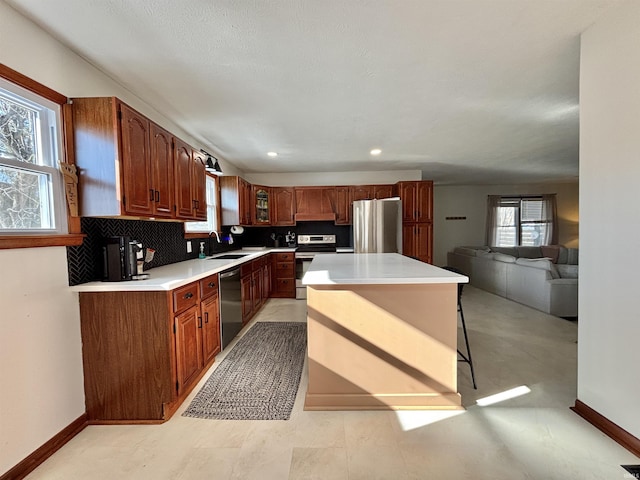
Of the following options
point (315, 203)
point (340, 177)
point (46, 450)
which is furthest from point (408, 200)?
point (46, 450)

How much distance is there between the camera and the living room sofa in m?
3.65

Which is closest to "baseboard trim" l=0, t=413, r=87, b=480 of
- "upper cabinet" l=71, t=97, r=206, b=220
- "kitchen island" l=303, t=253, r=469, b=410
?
"upper cabinet" l=71, t=97, r=206, b=220

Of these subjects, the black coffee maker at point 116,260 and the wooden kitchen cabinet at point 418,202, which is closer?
the black coffee maker at point 116,260

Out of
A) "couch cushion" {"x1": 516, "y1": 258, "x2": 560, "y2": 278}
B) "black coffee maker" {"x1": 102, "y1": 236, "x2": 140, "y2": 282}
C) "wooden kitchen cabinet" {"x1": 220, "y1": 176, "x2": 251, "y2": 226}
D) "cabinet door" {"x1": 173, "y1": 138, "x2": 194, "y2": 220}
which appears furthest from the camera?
"wooden kitchen cabinet" {"x1": 220, "y1": 176, "x2": 251, "y2": 226}

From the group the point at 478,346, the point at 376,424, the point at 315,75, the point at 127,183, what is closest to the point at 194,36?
the point at 315,75

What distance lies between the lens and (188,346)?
→ 6.64 feet

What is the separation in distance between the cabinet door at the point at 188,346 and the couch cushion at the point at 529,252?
6.74m

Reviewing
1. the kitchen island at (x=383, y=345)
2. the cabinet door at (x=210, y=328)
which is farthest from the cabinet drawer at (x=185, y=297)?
the kitchen island at (x=383, y=345)

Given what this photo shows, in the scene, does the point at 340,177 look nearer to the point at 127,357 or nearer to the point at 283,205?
the point at 283,205

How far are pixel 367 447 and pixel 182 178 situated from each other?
2.49 metres

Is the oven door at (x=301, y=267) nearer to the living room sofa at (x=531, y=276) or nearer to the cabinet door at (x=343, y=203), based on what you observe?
the cabinet door at (x=343, y=203)

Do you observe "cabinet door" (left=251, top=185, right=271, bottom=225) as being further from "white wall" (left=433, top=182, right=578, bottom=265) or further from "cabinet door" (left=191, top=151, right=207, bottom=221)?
"white wall" (left=433, top=182, right=578, bottom=265)

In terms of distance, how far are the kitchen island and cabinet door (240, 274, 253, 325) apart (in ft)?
5.57

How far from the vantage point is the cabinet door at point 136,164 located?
1764 millimetres
